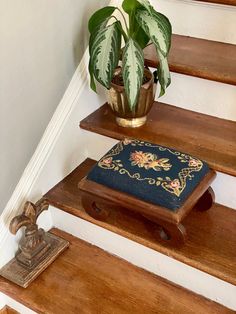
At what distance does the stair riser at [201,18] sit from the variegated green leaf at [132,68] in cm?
36

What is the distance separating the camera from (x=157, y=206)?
4.19 ft

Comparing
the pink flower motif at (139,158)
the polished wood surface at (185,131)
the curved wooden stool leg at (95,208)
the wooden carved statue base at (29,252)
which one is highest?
the pink flower motif at (139,158)

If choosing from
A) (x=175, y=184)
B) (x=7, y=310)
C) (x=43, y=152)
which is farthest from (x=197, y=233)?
(x=7, y=310)

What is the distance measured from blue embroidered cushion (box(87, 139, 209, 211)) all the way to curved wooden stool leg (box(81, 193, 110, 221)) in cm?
10

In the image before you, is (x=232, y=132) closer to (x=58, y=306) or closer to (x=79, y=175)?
(x=79, y=175)

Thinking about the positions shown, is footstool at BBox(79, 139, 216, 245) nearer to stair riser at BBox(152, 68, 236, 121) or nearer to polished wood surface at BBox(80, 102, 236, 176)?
polished wood surface at BBox(80, 102, 236, 176)

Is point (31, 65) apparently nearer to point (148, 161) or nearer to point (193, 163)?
point (148, 161)

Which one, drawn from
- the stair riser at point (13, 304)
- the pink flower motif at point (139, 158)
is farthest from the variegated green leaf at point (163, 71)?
the stair riser at point (13, 304)

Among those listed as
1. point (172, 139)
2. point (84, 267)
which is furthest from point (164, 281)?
point (172, 139)

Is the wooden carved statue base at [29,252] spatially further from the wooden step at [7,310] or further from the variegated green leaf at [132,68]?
the variegated green leaf at [132,68]

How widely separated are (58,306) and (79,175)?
1.68 ft

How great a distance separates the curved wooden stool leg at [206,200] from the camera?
4.86 ft

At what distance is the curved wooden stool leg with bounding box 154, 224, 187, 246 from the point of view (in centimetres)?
130

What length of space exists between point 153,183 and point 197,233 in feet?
0.84
